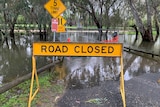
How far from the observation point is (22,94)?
6.35 metres

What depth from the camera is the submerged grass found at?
5.54m

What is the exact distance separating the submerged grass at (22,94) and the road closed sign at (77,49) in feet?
4.07

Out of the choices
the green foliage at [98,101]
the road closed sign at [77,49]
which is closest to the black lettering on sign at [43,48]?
the road closed sign at [77,49]

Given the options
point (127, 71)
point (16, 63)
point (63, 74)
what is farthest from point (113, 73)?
point (16, 63)

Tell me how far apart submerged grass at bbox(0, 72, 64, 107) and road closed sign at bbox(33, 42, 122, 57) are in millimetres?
A: 1240

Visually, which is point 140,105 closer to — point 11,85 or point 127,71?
point 11,85

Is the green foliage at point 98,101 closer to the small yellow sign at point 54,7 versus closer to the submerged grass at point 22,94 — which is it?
the submerged grass at point 22,94

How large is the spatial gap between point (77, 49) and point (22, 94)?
2156 millimetres

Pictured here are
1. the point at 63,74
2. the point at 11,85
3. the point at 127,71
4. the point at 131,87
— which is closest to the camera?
the point at 11,85

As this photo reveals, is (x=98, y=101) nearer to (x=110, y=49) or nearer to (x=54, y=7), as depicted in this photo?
(x=110, y=49)

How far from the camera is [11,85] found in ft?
19.4

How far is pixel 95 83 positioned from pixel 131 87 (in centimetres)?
117

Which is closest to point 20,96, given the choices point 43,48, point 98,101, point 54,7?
point 43,48

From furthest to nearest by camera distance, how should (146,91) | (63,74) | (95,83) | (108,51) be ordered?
(63,74) < (95,83) < (146,91) < (108,51)
